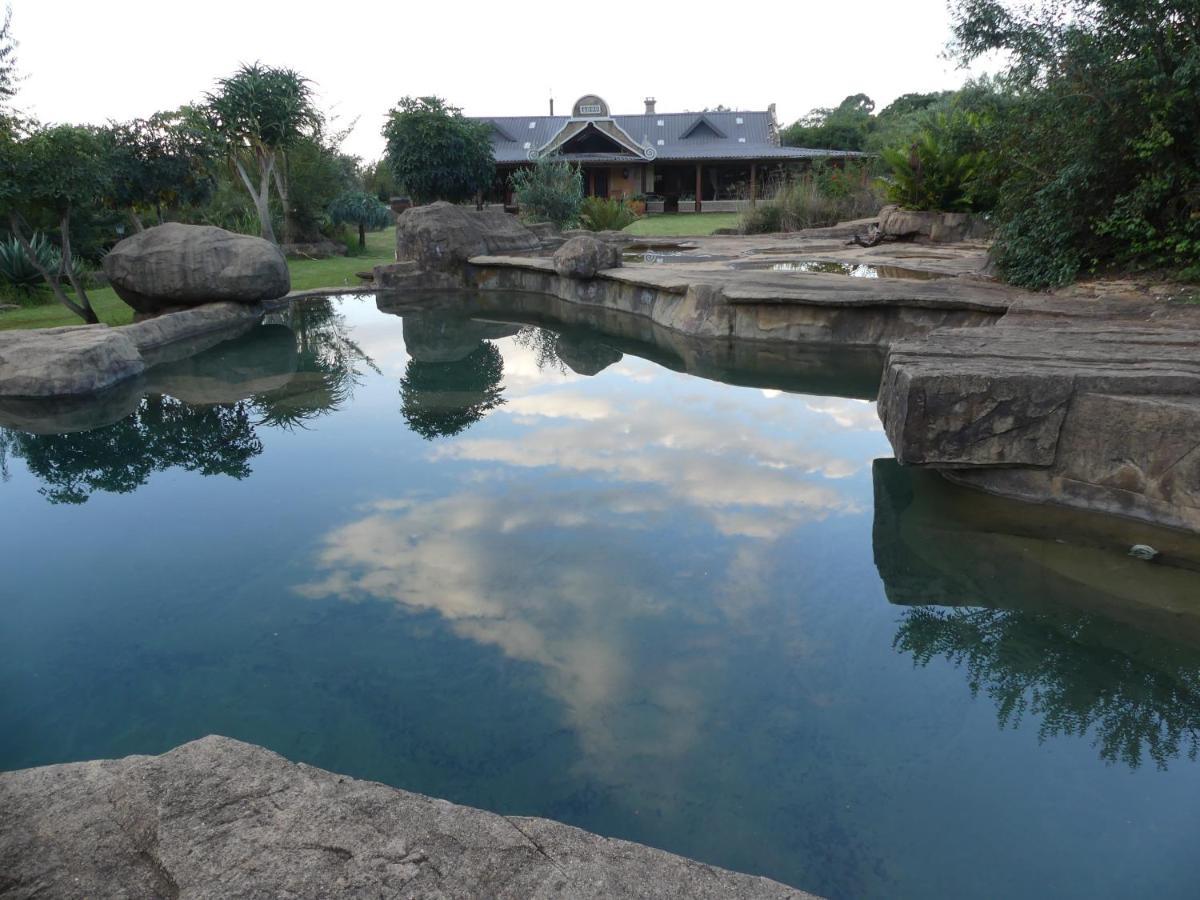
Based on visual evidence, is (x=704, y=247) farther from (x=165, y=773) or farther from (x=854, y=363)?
(x=165, y=773)

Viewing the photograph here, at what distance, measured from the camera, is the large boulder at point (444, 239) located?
1239cm

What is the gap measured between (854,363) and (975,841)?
560 cm

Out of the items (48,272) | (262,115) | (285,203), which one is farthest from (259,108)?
(48,272)

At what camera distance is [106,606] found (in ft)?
11.1

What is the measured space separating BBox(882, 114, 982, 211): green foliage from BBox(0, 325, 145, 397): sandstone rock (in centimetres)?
1161

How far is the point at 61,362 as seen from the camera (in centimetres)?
658

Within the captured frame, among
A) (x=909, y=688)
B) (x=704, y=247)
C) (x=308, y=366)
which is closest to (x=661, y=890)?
(x=909, y=688)

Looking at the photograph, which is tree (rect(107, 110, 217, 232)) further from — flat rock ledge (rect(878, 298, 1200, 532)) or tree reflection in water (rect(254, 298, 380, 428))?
flat rock ledge (rect(878, 298, 1200, 532))

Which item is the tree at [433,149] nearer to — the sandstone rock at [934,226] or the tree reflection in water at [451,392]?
the sandstone rock at [934,226]

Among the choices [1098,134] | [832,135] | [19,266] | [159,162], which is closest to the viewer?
[1098,134]

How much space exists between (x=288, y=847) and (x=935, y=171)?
1380 cm

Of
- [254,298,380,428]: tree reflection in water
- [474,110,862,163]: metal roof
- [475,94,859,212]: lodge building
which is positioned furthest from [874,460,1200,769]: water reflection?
[474,110,862,163]: metal roof

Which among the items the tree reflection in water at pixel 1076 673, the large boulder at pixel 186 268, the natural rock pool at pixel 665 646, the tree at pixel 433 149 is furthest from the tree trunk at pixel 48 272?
the tree reflection in water at pixel 1076 673

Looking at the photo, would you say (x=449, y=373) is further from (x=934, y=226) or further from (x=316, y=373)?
(x=934, y=226)
